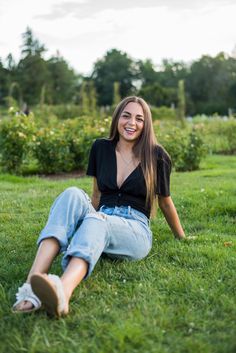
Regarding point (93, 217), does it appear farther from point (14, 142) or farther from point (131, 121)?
point (14, 142)

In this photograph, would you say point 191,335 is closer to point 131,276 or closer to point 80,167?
point 131,276

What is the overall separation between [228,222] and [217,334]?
2.44 meters

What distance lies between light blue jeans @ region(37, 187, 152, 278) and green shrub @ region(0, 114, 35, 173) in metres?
5.53

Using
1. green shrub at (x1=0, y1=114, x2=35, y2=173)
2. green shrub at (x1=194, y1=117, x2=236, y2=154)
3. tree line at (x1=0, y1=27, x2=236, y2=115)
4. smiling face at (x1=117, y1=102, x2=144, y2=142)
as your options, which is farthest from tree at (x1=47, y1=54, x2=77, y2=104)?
smiling face at (x1=117, y1=102, x2=144, y2=142)

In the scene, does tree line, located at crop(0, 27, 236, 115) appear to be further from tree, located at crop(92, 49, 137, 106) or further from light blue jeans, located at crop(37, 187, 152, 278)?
light blue jeans, located at crop(37, 187, 152, 278)

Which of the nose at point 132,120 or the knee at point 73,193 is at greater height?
the nose at point 132,120

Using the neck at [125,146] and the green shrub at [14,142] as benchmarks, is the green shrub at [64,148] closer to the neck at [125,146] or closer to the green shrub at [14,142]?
the green shrub at [14,142]

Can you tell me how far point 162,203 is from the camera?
3.59m

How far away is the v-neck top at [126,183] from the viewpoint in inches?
137

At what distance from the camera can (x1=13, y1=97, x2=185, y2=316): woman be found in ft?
8.46

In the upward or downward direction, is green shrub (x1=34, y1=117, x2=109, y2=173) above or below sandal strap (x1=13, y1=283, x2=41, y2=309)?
above

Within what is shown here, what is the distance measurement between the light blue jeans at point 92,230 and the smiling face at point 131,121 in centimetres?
56

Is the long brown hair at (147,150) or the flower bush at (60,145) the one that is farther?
the flower bush at (60,145)

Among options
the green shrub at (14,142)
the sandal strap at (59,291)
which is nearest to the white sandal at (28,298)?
the sandal strap at (59,291)
